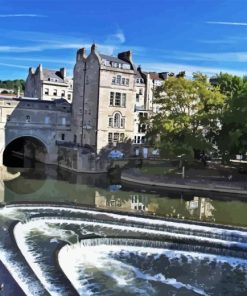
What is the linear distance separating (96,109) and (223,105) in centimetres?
1682

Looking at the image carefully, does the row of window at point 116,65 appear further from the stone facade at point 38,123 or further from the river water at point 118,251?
the river water at point 118,251

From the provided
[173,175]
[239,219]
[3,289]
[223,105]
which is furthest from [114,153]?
[3,289]

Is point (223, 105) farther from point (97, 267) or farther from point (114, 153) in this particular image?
point (97, 267)

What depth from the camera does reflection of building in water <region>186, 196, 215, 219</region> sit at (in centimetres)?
3292

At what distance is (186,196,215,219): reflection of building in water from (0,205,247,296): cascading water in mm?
6815

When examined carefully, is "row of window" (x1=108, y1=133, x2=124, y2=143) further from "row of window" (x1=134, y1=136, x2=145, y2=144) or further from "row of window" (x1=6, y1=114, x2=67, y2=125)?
"row of window" (x1=6, y1=114, x2=67, y2=125)

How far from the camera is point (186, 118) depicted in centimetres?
4428

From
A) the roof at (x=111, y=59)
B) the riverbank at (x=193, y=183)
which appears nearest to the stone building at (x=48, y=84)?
the roof at (x=111, y=59)

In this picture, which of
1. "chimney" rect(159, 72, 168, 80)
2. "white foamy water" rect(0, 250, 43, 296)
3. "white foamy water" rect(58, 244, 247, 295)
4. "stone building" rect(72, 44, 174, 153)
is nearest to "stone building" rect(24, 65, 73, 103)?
"stone building" rect(72, 44, 174, 153)

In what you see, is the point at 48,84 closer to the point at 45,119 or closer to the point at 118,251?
the point at 45,119

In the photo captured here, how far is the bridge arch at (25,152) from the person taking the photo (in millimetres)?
57031

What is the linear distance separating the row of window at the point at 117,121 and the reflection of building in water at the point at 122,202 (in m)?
17.1

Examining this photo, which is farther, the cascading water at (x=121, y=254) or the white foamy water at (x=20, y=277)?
the cascading water at (x=121, y=254)

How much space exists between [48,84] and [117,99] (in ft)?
73.4
